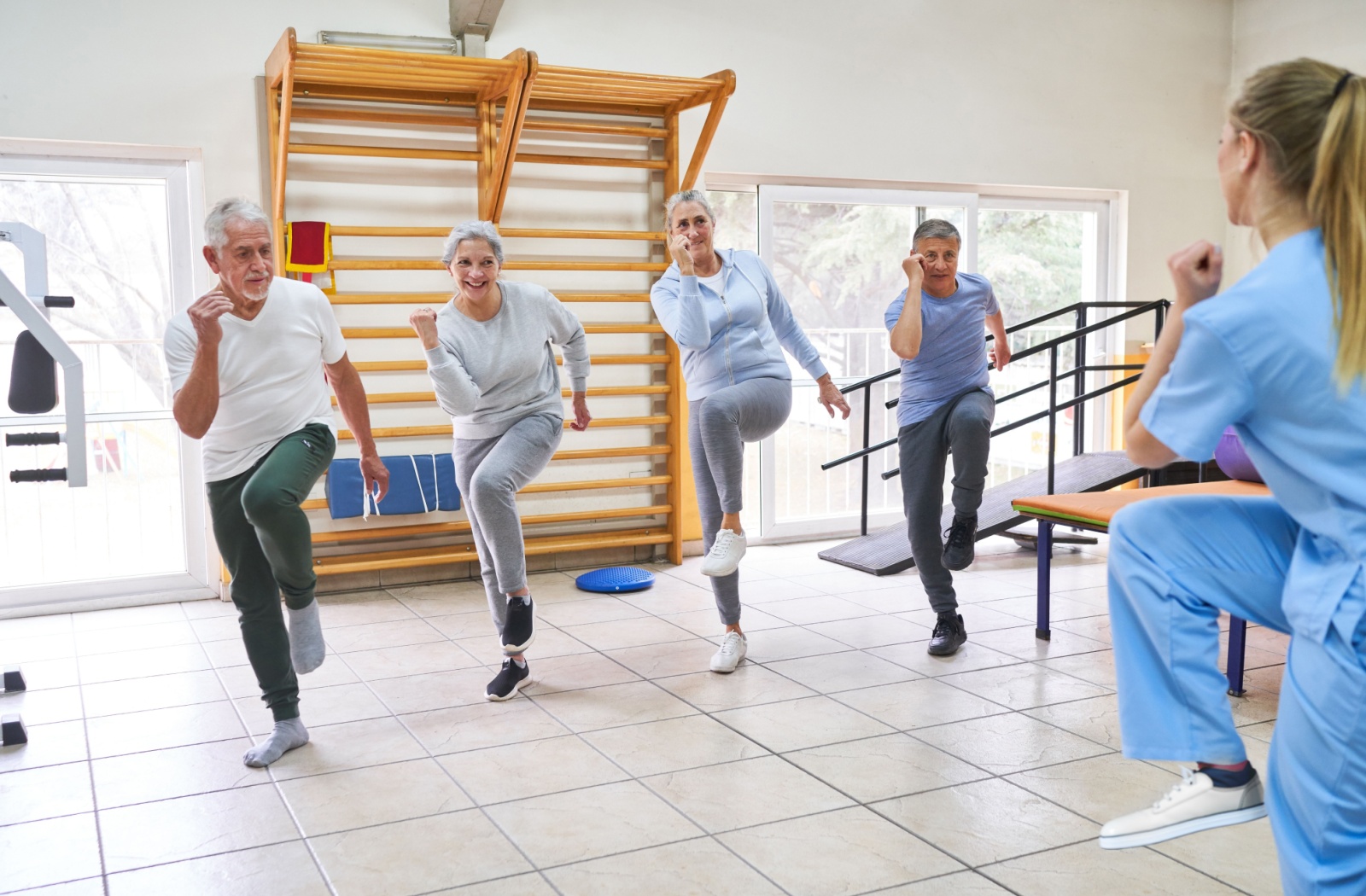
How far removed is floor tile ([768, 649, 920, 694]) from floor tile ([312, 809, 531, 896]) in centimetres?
128

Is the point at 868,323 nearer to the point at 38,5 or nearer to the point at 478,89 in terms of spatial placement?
the point at 478,89

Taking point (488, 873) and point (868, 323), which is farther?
point (868, 323)

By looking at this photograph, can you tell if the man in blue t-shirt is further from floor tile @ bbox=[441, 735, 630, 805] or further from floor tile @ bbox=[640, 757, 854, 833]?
floor tile @ bbox=[441, 735, 630, 805]

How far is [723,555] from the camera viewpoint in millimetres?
3260

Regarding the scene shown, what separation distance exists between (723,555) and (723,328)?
672 millimetres

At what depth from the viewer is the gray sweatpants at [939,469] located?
348cm

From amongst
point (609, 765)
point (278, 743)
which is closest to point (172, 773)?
point (278, 743)

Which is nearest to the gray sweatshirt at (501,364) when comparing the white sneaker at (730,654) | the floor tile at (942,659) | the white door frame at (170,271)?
the white sneaker at (730,654)

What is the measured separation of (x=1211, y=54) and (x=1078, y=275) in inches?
57.5

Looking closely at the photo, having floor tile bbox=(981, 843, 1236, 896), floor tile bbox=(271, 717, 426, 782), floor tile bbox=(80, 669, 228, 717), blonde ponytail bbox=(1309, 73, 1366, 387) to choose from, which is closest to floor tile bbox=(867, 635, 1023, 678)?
floor tile bbox=(981, 843, 1236, 896)

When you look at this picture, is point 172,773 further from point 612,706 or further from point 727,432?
point 727,432

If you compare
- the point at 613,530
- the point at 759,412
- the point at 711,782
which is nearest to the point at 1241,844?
the point at 711,782

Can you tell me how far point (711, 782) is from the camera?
8.39 feet

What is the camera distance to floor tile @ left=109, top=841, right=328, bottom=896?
2.06 meters
